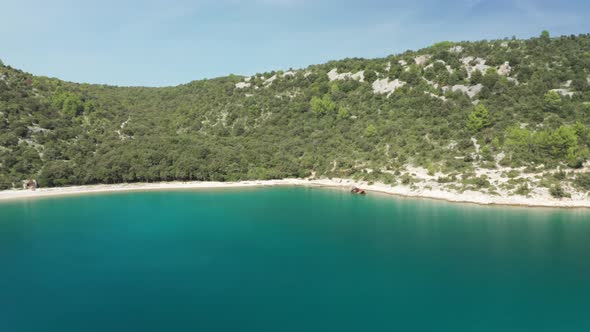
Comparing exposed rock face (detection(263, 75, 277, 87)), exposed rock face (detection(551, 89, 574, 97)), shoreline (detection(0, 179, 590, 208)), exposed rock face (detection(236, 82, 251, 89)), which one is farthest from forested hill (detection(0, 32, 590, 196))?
exposed rock face (detection(236, 82, 251, 89))

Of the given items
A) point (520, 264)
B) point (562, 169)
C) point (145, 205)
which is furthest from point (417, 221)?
point (145, 205)

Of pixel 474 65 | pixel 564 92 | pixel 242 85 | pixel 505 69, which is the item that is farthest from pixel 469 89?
pixel 242 85

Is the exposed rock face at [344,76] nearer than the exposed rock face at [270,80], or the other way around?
the exposed rock face at [344,76]

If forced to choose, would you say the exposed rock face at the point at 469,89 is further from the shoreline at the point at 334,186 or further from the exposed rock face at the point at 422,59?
the shoreline at the point at 334,186

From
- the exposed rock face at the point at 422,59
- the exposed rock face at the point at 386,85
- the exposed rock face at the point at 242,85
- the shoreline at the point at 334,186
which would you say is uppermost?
the exposed rock face at the point at 422,59

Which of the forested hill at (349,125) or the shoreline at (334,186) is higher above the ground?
the forested hill at (349,125)

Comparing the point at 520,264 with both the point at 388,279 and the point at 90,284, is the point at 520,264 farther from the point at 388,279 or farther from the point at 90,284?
the point at 90,284

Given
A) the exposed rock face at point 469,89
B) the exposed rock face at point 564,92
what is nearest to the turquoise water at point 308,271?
the exposed rock face at point 564,92
